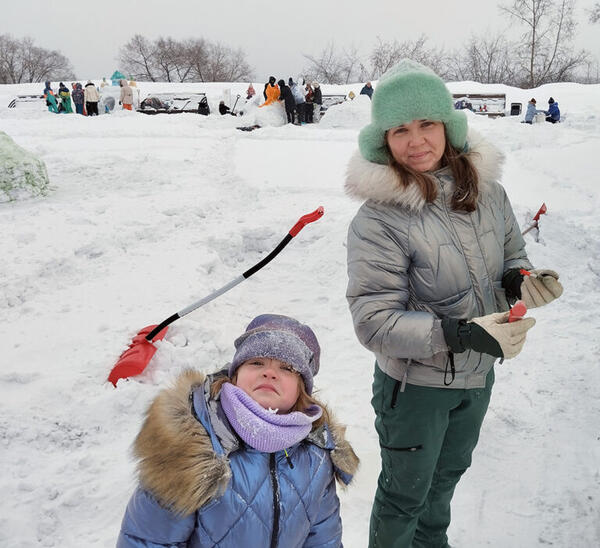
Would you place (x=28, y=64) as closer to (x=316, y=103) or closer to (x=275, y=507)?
(x=316, y=103)

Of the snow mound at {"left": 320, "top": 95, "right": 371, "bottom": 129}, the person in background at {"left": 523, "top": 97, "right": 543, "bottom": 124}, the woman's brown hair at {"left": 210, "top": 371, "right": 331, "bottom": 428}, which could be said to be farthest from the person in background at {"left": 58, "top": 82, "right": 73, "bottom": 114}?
the woman's brown hair at {"left": 210, "top": 371, "right": 331, "bottom": 428}

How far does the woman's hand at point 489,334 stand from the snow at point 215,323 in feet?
4.70

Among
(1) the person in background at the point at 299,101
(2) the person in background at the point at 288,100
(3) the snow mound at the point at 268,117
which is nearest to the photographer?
(3) the snow mound at the point at 268,117

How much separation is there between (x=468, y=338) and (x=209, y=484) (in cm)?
87

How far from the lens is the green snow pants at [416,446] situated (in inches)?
70.3

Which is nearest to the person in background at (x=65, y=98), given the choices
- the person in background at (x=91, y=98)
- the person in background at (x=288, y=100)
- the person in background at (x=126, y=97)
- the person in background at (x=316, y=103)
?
the person in background at (x=91, y=98)

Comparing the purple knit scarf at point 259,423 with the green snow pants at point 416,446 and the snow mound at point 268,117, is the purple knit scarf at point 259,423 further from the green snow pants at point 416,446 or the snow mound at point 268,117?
the snow mound at point 268,117

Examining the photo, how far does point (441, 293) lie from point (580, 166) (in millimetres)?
8310

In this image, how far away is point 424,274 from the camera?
1.67 meters

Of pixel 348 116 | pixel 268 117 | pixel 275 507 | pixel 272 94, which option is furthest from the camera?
pixel 272 94

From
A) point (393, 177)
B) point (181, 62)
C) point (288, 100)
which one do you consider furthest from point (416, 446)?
point (181, 62)

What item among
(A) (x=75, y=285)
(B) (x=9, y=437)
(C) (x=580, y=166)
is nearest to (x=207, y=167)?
(A) (x=75, y=285)

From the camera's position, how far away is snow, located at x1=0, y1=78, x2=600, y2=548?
8.79 ft

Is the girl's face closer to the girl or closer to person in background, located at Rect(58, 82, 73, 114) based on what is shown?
the girl
